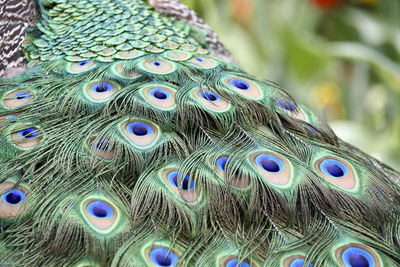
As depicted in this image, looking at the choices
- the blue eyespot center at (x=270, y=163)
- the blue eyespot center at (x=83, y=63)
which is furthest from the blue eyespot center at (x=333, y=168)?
the blue eyespot center at (x=83, y=63)

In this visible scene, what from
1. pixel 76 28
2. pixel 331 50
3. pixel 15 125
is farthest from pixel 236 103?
pixel 331 50

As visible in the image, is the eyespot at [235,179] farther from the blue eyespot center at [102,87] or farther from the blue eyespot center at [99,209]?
the blue eyespot center at [102,87]

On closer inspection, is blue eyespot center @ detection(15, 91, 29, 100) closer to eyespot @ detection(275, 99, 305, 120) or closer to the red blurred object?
eyespot @ detection(275, 99, 305, 120)

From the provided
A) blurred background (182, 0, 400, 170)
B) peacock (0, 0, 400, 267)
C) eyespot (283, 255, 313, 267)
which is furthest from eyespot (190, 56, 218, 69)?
blurred background (182, 0, 400, 170)

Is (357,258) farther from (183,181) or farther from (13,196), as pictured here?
(13,196)

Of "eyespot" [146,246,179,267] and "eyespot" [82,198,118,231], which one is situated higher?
"eyespot" [146,246,179,267]

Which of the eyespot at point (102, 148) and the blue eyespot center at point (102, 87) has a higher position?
the eyespot at point (102, 148)
